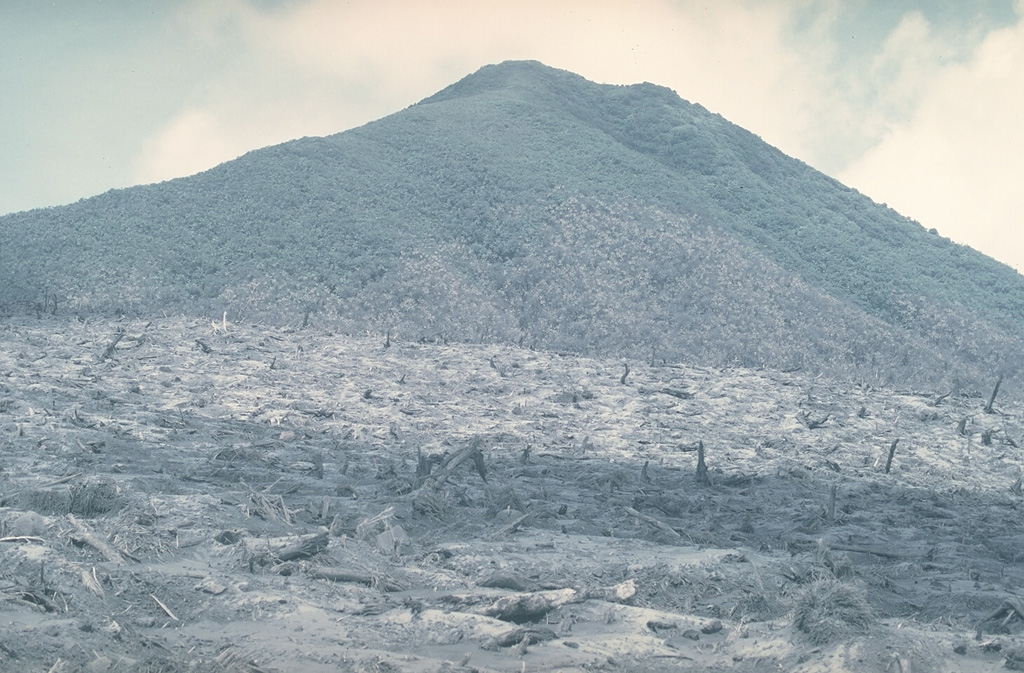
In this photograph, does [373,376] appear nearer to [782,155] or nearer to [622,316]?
[622,316]

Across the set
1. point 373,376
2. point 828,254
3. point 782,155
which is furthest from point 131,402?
point 782,155

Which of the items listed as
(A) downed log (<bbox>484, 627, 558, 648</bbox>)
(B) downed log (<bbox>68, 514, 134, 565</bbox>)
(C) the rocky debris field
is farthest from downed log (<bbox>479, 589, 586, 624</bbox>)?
(B) downed log (<bbox>68, 514, 134, 565</bbox>)

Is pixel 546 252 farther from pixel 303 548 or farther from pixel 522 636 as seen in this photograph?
pixel 522 636

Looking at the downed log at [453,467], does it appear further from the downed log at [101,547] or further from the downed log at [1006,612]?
the downed log at [1006,612]

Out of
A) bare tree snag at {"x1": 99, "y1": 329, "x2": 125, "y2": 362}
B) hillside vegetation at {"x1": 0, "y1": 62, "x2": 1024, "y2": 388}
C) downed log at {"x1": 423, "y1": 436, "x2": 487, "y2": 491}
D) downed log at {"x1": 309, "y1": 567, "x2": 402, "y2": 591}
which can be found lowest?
downed log at {"x1": 309, "y1": 567, "x2": 402, "y2": 591}

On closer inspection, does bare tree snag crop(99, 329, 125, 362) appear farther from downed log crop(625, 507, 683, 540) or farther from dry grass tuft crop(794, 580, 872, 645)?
dry grass tuft crop(794, 580, 872, 645)
